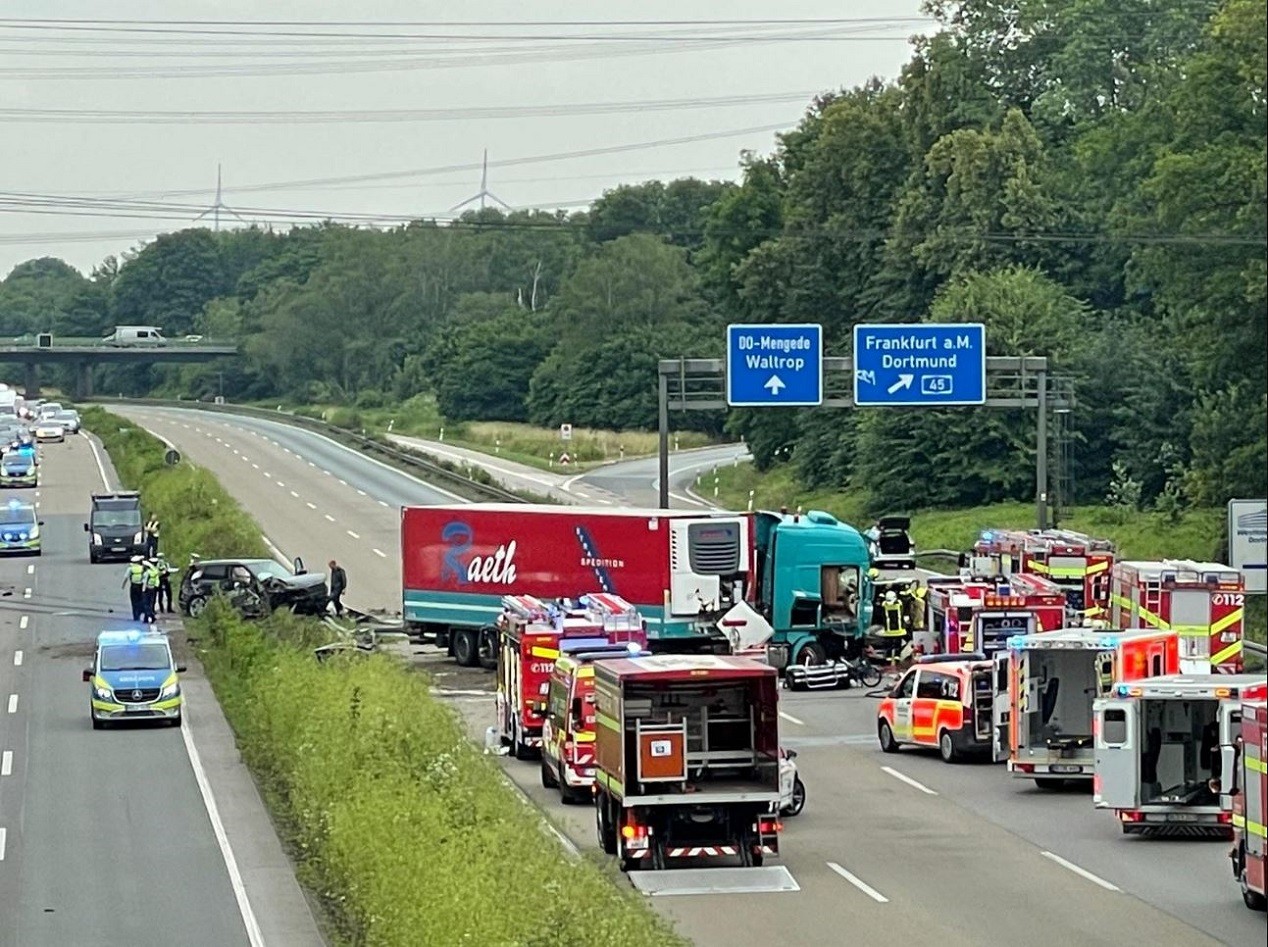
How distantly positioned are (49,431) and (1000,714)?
81.0m

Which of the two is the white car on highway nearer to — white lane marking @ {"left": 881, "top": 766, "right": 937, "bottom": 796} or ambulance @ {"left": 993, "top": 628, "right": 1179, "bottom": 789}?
white lane marking @ {"left": 881, "top": 766, "right": 937, "bottom": 796}

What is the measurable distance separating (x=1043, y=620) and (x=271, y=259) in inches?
6258

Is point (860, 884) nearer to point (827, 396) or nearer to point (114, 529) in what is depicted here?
point (827, 396)

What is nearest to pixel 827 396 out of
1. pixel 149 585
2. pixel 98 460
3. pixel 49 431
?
pixel 149 585

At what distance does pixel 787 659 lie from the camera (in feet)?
144

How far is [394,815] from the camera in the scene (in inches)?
853

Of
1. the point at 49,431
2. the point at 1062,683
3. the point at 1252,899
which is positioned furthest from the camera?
the point at 49,431

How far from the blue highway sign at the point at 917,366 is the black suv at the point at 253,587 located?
14.4 metres

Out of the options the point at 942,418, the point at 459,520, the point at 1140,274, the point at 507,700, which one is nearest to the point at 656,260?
the point at 942,418

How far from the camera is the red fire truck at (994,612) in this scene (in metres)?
39.8

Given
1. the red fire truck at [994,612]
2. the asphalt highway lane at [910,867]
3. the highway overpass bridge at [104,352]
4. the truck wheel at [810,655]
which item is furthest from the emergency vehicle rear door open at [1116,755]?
the highway overpass bridge at [104,352]

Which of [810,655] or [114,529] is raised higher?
[114,529]

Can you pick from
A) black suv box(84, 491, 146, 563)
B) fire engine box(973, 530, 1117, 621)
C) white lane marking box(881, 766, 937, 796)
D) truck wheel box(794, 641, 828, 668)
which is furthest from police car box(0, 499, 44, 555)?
white lane marking box(881, 766, 937, 796)

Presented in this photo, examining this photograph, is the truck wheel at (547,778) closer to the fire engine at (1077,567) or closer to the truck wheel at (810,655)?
the truck wheel at (810,655)
